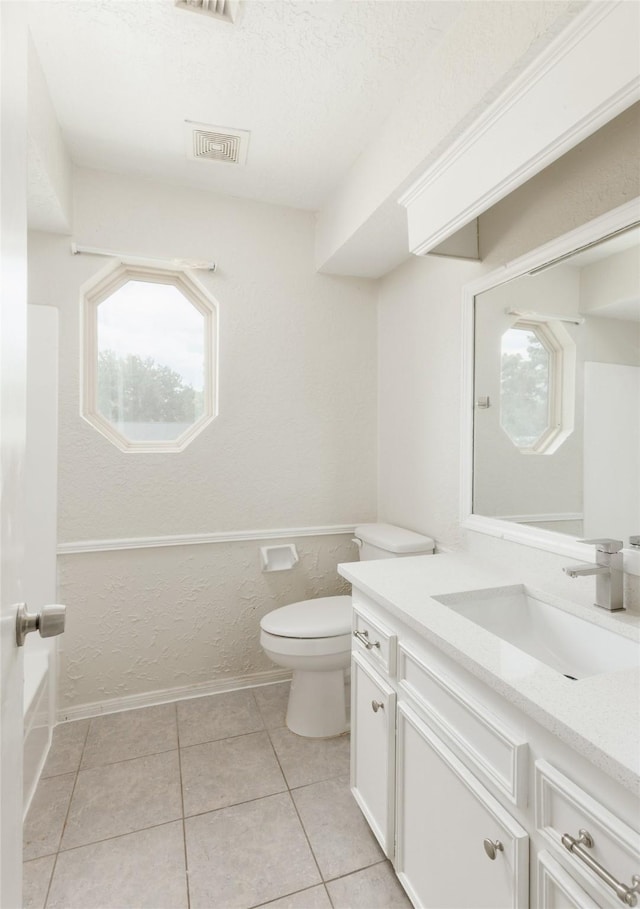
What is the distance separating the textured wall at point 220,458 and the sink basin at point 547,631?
1268 mm

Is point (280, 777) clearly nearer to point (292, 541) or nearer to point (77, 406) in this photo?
point (292, 541)

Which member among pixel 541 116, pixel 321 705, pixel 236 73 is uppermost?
pixel 236 73

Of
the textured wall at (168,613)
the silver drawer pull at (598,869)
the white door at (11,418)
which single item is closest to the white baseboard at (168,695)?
the textured wall at (168,613)

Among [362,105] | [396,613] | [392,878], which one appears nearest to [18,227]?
[396,613]

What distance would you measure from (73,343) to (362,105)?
5.08 feet

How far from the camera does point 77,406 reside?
2.15 meters

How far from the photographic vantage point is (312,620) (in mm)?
2004

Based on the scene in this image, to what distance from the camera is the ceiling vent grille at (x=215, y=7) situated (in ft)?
4.35

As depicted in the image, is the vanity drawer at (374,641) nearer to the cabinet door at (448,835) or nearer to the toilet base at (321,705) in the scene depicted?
the cabinet door at (448,835)

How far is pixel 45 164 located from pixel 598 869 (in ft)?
7.67

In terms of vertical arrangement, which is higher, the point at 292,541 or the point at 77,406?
the point at 77,406

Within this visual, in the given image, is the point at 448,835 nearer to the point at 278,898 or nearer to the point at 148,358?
the point at 278,898

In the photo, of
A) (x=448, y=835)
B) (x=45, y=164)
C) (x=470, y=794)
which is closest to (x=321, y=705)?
(x=448, y=835)

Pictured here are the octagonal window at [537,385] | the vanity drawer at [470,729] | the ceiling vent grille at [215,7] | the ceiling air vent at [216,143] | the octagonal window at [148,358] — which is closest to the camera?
the vanity drawer at [470,729]
